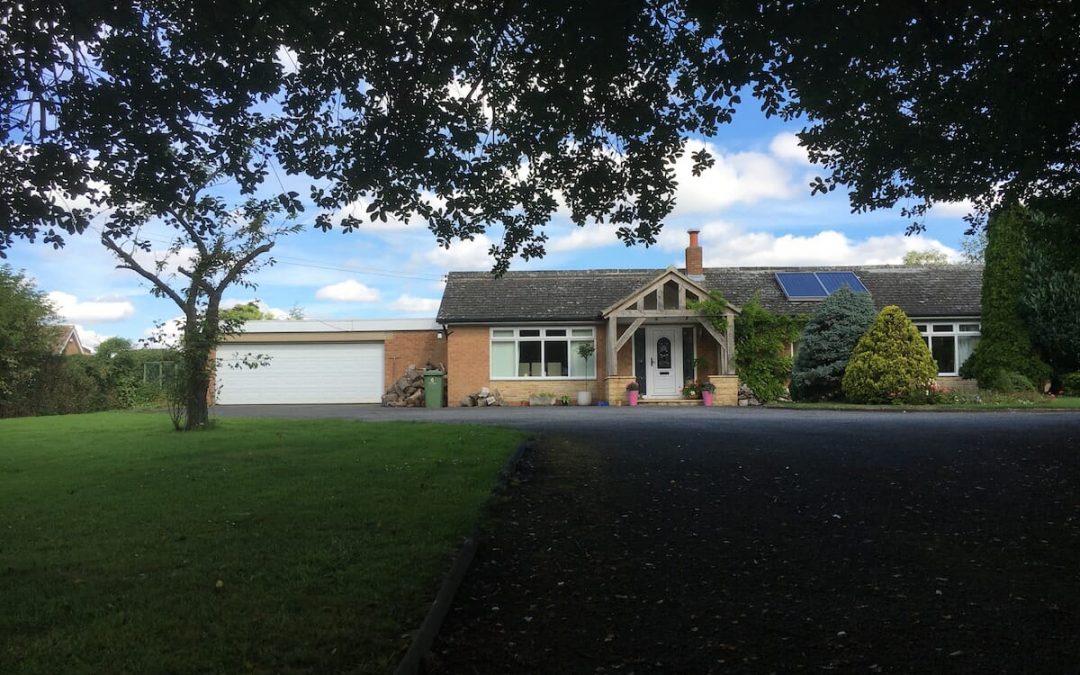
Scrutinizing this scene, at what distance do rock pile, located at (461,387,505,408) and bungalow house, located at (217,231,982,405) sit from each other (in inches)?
14.9

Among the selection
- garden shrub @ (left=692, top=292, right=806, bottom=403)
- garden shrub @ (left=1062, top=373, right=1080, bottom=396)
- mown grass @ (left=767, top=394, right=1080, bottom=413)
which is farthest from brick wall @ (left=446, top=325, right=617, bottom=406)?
garden shrub @ (left=1062, top=373, right=1080, bottom=396)

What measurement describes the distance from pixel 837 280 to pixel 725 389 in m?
7.23

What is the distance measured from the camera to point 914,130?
789 cm

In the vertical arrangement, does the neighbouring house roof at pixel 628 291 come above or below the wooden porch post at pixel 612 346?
above

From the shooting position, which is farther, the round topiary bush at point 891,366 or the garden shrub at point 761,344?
the garden shrub at point 761,344

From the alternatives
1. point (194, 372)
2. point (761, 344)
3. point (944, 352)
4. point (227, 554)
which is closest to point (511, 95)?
point (227, 554)

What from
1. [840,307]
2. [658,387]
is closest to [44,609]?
[840,307]

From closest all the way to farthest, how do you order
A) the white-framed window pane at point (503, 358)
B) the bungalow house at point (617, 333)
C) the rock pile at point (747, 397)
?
the rock pile at point (747, 397), the bungalow house at point (617, 333), the white-framed window pane at point (503, 358)

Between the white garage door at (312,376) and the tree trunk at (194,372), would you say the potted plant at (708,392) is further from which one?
the tree trunk at (194,372)

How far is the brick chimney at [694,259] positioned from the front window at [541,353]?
461 centimetres

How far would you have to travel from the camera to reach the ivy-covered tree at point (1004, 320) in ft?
68.0

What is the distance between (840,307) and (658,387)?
244 inches

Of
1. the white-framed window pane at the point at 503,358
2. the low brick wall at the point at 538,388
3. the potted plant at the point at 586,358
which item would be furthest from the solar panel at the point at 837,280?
the white-framed window pane at the point at 503,358

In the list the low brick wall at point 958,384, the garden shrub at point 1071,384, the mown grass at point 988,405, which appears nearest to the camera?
the mown grass at point 988,405
